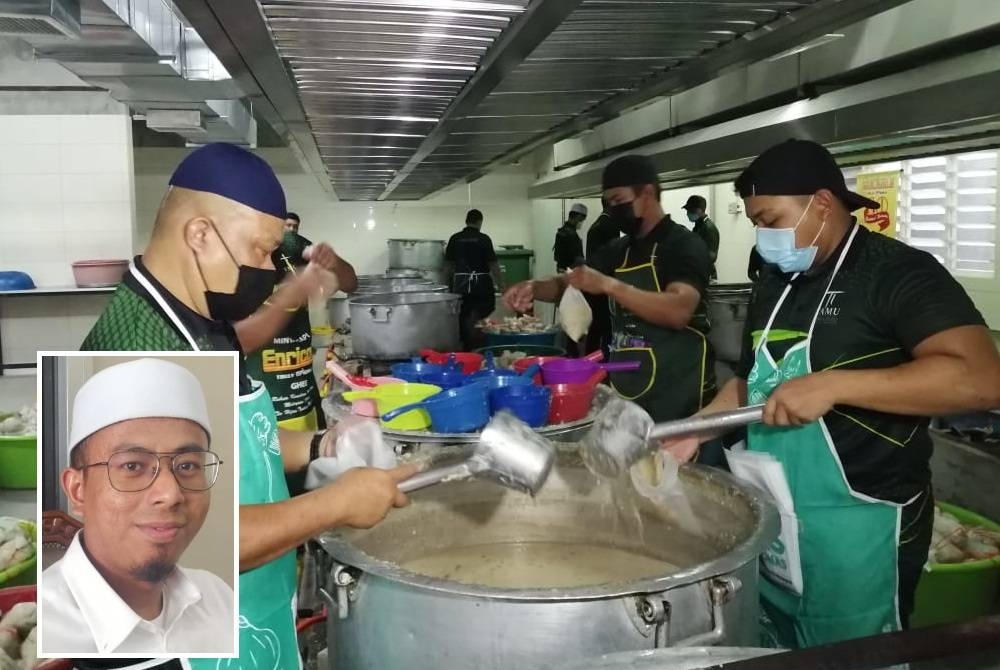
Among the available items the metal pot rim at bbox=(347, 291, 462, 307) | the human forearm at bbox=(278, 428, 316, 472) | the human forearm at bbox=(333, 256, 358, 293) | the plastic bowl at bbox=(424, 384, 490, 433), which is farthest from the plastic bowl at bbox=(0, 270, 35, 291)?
the human forearm at bbox=(278, 428, 316, 472)

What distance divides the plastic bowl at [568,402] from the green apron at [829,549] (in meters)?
0.57

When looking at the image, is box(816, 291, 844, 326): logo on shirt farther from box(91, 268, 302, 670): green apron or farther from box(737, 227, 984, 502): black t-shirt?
box(91, 268, 302, 670): green apron

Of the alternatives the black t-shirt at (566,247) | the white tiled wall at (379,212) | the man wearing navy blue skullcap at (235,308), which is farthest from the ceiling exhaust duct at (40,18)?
the white tiled wall at (379,212)

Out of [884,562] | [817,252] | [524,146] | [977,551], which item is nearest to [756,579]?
[884,562]

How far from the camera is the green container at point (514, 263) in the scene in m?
9.21

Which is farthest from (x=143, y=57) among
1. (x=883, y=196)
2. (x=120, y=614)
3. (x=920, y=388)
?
(x=883, y=196)

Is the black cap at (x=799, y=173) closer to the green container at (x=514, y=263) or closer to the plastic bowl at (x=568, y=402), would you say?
the plastic bowl at (x=568, y=402)

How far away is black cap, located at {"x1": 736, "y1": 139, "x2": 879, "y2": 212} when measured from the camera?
63.7 inches

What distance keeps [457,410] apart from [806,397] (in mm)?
791

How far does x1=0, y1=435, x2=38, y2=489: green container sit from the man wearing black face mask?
2621mm

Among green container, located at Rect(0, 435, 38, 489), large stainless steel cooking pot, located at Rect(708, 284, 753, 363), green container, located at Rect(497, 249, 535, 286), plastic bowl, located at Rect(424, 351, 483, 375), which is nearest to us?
plastic bowl, located at Rect(424, 351, 483, 375)

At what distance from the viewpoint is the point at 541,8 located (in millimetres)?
1139

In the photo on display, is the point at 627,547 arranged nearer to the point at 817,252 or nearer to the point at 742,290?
the point at 817,252

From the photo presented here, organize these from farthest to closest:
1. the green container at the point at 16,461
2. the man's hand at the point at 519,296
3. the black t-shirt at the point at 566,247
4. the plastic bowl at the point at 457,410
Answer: the black t-shirt at the point at 566,247
the green container at the point at 16,461
the man's hand at the point at 519,296
the plastic bowl at the point at 457,410
